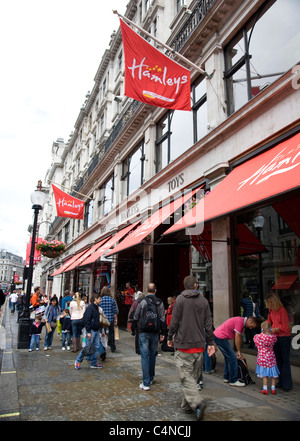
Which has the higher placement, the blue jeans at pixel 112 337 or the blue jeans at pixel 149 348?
the blue jeans at pixel 149 348

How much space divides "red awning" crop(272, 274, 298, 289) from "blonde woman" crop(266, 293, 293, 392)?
1.30m

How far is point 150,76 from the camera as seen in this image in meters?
8.73

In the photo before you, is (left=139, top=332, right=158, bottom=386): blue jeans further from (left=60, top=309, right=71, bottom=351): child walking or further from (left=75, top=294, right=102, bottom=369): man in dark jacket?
(left=60, top=309, right=71, bottom=351): child walking

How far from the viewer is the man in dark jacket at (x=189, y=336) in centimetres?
454

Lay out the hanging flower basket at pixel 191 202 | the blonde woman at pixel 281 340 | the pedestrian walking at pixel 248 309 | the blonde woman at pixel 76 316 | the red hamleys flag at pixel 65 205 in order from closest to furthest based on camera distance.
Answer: the blonde woman at pixel 281 340
the pedestrian walking at pixel 248 309
the hanging flower basket at pixel 191 202
the blonde woman at pixel 76 316
the red hamleys flag at pixel 65 205

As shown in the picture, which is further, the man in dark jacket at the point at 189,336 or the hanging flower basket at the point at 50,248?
the hanging flower basket at the point at 50,248

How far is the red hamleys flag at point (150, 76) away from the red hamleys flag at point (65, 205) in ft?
43.1

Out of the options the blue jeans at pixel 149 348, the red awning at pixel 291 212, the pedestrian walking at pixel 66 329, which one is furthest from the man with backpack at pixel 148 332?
the pedestrian walking at pixel 66 329

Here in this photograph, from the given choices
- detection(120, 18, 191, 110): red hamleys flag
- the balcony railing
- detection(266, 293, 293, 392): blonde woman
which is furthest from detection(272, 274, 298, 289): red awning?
the balcony railing

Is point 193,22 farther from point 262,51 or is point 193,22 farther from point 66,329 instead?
point 66,329

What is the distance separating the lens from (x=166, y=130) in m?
14.0

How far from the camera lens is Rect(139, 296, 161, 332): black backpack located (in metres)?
5.96

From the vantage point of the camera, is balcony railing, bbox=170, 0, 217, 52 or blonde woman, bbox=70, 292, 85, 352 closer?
blonde woman, bbox=70, 292, 85, 352

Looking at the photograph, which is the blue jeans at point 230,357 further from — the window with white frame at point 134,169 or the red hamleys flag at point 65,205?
the red hamleys flag at point 65,205
